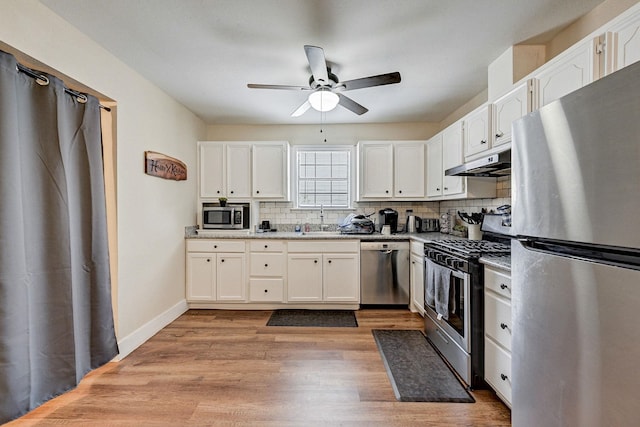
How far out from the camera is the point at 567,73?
1621 millimetres

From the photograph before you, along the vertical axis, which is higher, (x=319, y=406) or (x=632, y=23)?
(x=632, y=23)

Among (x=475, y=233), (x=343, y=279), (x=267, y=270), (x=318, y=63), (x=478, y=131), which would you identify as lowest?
(x=343, y=279)

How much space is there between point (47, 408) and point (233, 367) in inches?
44.6

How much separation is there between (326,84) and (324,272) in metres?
2.13

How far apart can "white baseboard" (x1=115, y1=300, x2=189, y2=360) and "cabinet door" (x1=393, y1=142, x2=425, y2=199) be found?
311 centimetres

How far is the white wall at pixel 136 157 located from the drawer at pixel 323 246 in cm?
140

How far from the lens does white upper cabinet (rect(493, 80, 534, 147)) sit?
1929 mm

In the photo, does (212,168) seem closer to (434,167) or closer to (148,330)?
(148,330)

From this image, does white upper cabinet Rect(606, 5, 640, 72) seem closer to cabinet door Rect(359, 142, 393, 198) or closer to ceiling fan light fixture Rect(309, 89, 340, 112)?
ceiling fan light fixture Rect(309, 89, 340, 112)

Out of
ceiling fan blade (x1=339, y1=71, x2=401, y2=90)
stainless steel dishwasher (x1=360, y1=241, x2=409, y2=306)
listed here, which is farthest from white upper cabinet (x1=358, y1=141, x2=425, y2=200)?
ceiling fan blade (x1=339, y1=71, x2=401, y2=90)

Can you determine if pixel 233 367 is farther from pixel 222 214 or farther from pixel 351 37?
pixel 351 37

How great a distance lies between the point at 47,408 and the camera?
1.79m

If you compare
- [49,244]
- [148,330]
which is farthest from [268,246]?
[49,244]

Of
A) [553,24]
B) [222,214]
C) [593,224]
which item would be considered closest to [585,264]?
[593,224]
